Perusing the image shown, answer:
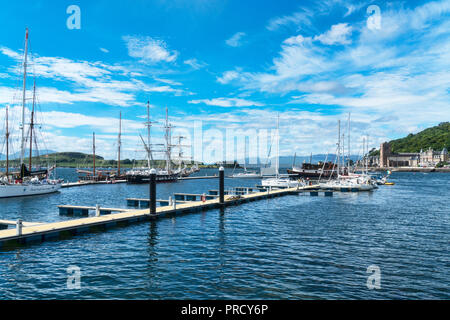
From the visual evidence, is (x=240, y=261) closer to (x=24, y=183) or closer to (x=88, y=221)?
(x=88, y=221)

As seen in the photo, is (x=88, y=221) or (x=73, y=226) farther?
(x=88, y=221)

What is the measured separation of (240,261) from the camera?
61.0 ft

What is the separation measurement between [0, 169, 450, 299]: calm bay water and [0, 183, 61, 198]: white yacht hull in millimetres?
36692

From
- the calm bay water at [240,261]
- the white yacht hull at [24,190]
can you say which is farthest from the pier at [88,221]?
the white yacht hull at [24,190]

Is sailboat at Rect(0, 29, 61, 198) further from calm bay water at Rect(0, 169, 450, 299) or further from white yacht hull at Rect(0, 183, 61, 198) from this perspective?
calm bay water at Rect(0, 169, 450, 299)

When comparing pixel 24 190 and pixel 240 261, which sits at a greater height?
pixel 24 190

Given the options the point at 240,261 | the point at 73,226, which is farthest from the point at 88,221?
the point at 240,261

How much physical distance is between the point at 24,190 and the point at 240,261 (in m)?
52.0

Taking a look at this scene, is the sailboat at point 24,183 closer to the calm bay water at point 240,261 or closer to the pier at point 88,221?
the pier at point 88,221

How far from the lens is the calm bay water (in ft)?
46.9

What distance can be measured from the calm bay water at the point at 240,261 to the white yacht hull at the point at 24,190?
36.7m

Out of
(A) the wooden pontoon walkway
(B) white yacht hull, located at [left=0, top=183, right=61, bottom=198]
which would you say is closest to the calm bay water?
(A) the wooden pontoon walkway
